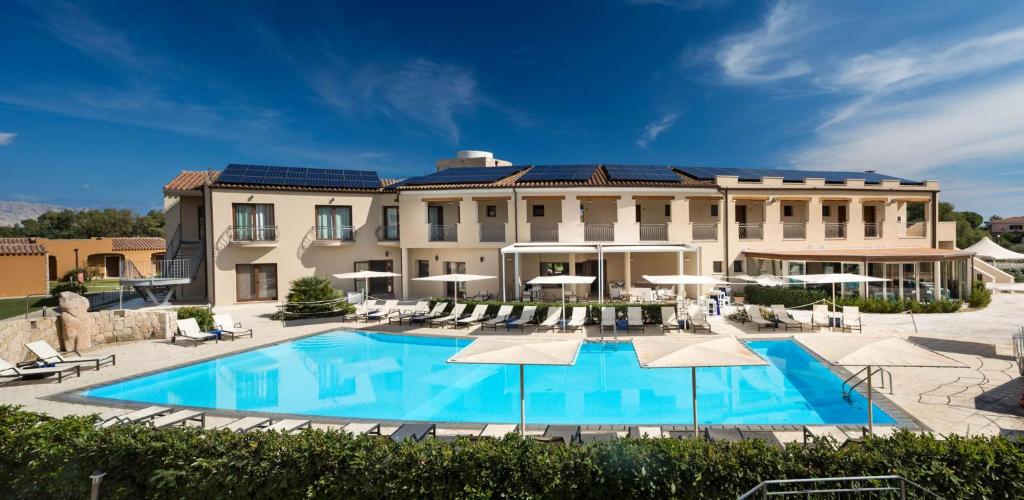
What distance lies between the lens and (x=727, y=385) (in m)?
11.8

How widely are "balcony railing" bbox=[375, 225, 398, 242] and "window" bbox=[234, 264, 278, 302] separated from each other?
605 cm

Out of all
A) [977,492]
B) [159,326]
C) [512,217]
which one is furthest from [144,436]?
[512,217]

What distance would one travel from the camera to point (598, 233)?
25.5 meters

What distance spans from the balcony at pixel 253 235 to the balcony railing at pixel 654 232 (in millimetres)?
21090

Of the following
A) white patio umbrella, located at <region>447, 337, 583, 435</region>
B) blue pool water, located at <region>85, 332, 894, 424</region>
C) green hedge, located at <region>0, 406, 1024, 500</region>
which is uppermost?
white patio umbrella, located at <region>447, 337, 583, 435</region>

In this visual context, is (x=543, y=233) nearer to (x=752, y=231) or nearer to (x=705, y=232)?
(x=705, y=232)

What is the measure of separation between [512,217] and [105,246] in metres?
46.1

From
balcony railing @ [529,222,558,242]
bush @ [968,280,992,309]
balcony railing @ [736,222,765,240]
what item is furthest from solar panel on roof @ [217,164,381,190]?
bush @ [968,280,992,309]

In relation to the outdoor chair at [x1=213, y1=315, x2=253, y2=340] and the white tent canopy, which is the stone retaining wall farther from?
the white tent canopy

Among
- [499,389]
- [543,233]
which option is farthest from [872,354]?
[543,233]

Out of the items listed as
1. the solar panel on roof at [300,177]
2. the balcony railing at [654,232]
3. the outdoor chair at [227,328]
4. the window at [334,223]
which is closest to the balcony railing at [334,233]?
the window at [334,223]

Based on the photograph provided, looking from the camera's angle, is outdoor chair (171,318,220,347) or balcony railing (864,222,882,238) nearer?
outdoor chair (171,318,220,347)

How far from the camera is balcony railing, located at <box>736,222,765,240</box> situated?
1073 inches

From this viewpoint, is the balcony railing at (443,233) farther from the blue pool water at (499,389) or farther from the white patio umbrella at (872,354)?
the white patio umbrella at (872,354)
